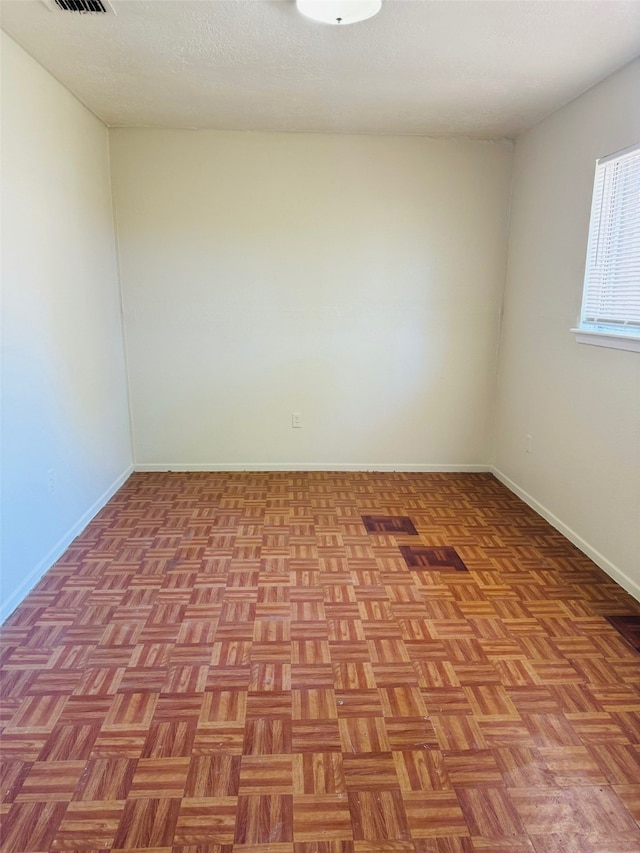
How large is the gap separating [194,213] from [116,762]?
10.5ft

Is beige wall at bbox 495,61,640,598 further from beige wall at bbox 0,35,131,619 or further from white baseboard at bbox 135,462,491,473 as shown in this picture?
beige wall at bbox 0,35,131,619

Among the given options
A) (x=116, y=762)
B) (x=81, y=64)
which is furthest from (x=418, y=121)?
(x=116, y=762)

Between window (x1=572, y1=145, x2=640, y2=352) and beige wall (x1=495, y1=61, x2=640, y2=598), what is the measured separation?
0.06 m

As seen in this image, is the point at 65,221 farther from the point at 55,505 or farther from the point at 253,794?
the point at 253,794

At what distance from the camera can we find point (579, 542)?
279 cm

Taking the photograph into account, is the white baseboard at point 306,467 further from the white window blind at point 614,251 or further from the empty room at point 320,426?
the white window blind at point 614,251

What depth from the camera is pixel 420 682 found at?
180 cm

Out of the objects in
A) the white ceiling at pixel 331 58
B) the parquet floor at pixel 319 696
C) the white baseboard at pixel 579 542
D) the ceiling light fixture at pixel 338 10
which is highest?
the white ceiling at pixel 331 58

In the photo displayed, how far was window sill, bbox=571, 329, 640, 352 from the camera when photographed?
7.75 ft

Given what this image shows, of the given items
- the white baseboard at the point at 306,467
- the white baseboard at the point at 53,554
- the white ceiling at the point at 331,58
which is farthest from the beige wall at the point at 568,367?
the white baseboard at the point at 53,554

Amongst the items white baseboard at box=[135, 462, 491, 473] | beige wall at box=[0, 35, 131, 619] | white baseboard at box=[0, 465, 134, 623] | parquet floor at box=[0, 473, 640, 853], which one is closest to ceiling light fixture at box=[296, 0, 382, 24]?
beige wall at box=[0, 35, 131, 619]

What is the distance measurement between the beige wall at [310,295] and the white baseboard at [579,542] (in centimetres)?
55

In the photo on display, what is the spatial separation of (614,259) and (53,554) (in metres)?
3.14

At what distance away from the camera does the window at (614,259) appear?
2.44 meters
